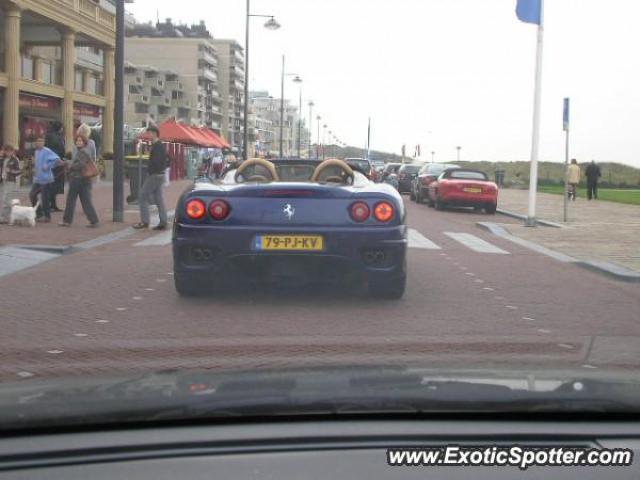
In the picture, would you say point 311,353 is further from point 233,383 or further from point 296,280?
point 233,383

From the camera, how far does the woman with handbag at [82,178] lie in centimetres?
1370

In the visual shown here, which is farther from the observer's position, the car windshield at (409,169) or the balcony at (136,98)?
the balcony at (136,98)

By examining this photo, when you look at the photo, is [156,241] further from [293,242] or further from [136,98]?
[136,98]

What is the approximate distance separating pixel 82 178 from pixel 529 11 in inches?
405

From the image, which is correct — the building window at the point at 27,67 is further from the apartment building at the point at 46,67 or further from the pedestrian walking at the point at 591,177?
the pedestrian walking at the point at 591,177

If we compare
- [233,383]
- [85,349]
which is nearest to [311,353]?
[85,349]

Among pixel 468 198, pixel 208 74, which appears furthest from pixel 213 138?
pixel 208 74

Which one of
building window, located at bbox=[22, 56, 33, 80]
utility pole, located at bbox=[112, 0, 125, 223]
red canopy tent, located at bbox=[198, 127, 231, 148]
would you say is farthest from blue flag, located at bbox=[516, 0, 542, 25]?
red canopy tent, located at bbox=[198, 127, 231, 148]

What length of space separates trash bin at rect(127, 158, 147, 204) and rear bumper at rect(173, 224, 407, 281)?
11.1 m

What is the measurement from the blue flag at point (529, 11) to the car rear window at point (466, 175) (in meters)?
6.69

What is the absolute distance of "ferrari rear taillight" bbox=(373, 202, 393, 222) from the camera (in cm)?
698

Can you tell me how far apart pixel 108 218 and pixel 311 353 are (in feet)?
38.4

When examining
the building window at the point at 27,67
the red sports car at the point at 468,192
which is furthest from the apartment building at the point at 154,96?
the red sports car at the point at 468,192

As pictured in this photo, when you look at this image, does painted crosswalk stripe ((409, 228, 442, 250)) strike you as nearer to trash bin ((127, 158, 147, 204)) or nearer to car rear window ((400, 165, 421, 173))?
trash bin ((127, 158, 147, 204))
